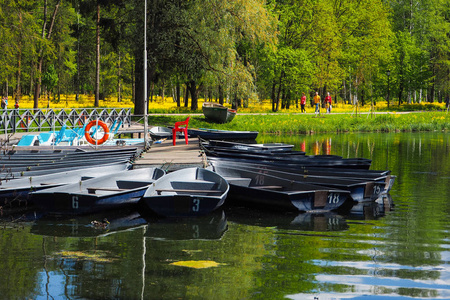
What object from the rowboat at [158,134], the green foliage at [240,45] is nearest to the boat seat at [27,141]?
the rowboat at [158,134]

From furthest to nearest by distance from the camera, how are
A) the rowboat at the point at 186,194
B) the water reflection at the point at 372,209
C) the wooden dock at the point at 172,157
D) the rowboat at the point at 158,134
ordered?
1. the rowboat at the point at 158,134
2. the wooden dock at the point at 172,157
3. the water reflection at the point at 372,209
4. the rowboat at the point at 186,194

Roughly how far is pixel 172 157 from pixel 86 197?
5335 millimetres

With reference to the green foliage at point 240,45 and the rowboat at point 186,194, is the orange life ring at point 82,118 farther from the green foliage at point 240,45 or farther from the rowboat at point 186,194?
the rowboat at point 186,194

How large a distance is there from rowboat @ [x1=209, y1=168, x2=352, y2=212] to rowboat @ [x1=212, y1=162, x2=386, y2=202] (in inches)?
8.7

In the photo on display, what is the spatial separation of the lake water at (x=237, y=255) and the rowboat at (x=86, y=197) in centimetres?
26

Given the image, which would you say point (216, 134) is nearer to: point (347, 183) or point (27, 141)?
point (27, 141)

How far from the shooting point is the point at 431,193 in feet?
51.1

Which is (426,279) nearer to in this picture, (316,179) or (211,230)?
(211,230)

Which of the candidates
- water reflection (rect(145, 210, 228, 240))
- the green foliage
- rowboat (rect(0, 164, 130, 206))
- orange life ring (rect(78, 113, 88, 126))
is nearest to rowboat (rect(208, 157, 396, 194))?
rowboat (rect(0, 164, 130, 206))

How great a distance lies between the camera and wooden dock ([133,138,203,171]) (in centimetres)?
1495

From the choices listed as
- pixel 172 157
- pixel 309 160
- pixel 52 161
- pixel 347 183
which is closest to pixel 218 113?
pixel 309 160

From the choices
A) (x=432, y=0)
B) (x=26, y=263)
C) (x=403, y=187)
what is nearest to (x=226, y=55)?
(x=403, y=187)

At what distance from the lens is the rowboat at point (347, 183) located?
13.6m

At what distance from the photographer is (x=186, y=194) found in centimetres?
1180
